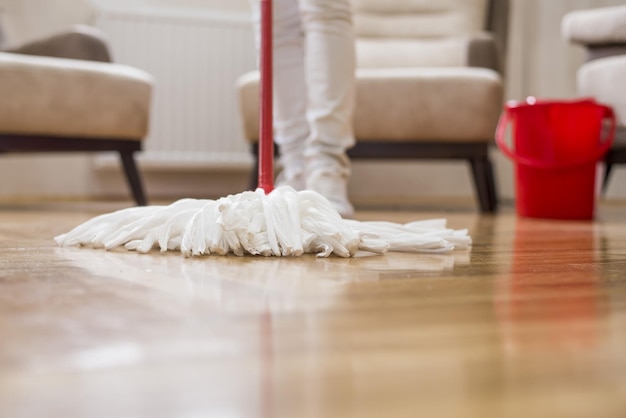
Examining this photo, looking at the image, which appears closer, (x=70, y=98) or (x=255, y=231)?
(x=255, y=231)

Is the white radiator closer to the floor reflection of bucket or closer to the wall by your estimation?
the wall

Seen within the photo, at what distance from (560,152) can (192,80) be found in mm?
1489

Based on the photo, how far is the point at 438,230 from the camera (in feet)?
2.63

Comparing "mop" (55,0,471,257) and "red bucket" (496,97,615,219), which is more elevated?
"mop" (55,0,471,257)

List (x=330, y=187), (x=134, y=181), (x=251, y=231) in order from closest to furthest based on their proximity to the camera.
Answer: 1. (x=251, y=231)
2. (x=330, y=187)
3. (x=134, y=181)

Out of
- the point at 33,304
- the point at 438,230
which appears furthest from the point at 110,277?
the point at 438,230

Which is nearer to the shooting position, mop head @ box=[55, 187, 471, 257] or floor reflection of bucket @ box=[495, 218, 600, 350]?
floor reflection of bucket @ box=[495, 218, 600, 350]

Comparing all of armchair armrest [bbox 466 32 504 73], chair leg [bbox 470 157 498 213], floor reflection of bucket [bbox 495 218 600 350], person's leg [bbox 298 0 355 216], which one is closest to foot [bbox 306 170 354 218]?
person's leg [bbox 298 0 355 216]

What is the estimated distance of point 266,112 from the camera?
0.87 meters

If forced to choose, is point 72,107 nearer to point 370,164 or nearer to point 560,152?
point 560,152

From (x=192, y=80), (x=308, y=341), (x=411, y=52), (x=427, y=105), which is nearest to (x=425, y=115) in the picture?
(x=427, y=105)

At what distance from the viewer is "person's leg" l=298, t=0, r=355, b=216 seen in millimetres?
1137

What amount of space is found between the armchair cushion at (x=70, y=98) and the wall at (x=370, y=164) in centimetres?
87

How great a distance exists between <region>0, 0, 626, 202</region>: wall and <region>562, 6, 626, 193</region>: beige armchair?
107 centimetres
